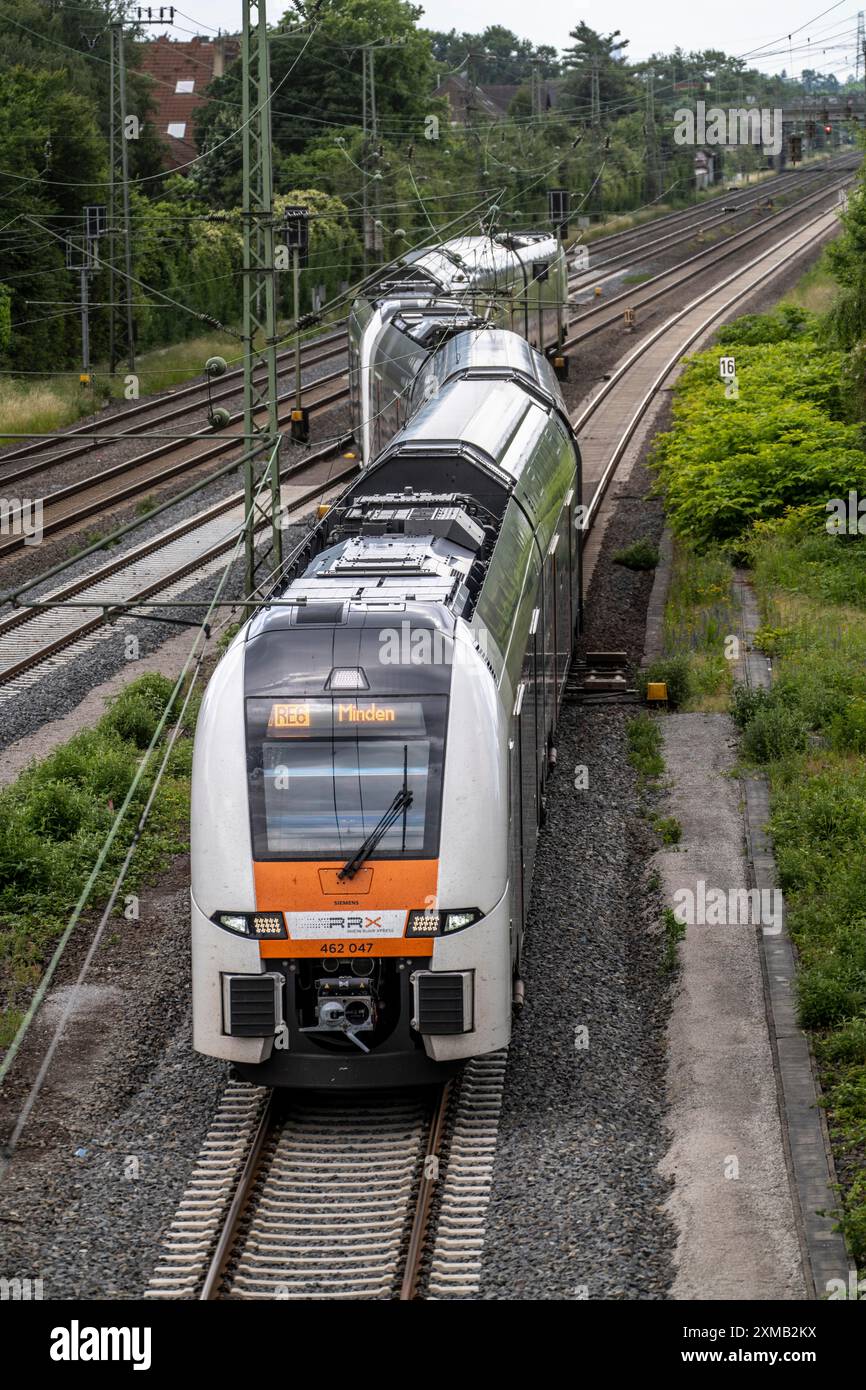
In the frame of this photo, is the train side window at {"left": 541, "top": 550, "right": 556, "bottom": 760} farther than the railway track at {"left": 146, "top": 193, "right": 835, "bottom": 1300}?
Yes

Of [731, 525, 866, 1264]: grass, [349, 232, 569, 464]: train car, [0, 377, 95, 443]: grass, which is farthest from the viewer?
[0, 377, 95, 443]: grass

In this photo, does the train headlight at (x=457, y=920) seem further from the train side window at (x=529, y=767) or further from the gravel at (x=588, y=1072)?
the train side window at (x=529, y=767)

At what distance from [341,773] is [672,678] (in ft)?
34.3

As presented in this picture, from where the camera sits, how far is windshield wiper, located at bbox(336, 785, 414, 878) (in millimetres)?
11203

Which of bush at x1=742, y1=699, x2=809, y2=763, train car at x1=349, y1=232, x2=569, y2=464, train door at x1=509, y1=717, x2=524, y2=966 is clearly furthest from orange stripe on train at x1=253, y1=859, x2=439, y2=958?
train car at x1=349, y1=232, x2=569, y2=464

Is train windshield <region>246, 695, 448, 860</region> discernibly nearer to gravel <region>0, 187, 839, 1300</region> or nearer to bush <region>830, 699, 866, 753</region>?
gravel <region>0, 187, 839, 1300</region>

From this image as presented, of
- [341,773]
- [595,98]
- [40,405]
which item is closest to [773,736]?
[341,773]

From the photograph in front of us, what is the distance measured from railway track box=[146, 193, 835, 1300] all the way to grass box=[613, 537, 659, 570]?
16.5m

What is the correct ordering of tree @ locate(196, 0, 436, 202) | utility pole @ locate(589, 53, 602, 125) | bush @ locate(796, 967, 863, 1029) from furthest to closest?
utility pole @ locate(589, 53, 602, 125) → tree @ locate(196, 0, 436, 202) → bush @ locate(796, 967, 863, 1029)

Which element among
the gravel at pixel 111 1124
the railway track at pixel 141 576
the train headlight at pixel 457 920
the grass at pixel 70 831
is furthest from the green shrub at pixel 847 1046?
the railway track at pixel 141 576

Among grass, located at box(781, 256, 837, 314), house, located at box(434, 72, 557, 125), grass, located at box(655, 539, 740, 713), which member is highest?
house, located at box(434, 72, 557, 125)

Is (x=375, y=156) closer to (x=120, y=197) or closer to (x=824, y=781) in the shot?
(x=120, y=197)

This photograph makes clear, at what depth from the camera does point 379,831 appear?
11.3 metres
